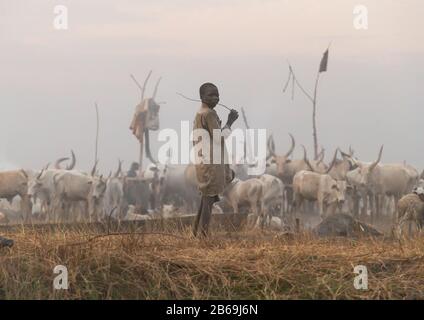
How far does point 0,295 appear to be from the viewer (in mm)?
6605

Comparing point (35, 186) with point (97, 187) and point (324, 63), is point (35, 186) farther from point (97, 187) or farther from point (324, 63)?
point (324, 63)

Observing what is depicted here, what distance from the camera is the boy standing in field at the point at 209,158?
800cm

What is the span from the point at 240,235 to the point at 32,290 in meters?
2.77

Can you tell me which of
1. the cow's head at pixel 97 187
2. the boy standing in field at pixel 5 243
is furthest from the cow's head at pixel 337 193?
the boy standing in field at pixel 5 243

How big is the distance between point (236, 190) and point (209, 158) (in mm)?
5636

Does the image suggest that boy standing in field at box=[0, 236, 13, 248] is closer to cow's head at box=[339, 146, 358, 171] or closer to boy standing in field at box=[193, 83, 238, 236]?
boy standing in field at box=[193, 83, 238, 236]

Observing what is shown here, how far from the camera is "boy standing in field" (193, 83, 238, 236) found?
8000mm

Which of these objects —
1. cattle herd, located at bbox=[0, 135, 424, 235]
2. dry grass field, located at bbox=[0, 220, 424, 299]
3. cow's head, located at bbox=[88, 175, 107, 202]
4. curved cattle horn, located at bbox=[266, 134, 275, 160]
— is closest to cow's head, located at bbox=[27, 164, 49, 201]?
cattle herd, located at bbox=[0, 135, 424, 235]

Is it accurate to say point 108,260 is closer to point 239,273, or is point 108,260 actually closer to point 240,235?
point 239,273

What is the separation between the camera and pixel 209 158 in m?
8.02

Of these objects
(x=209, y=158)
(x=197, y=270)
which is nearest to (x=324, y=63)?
(x=209, y=158)

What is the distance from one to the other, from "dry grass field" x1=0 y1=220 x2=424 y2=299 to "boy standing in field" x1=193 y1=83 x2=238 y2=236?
465 mm
